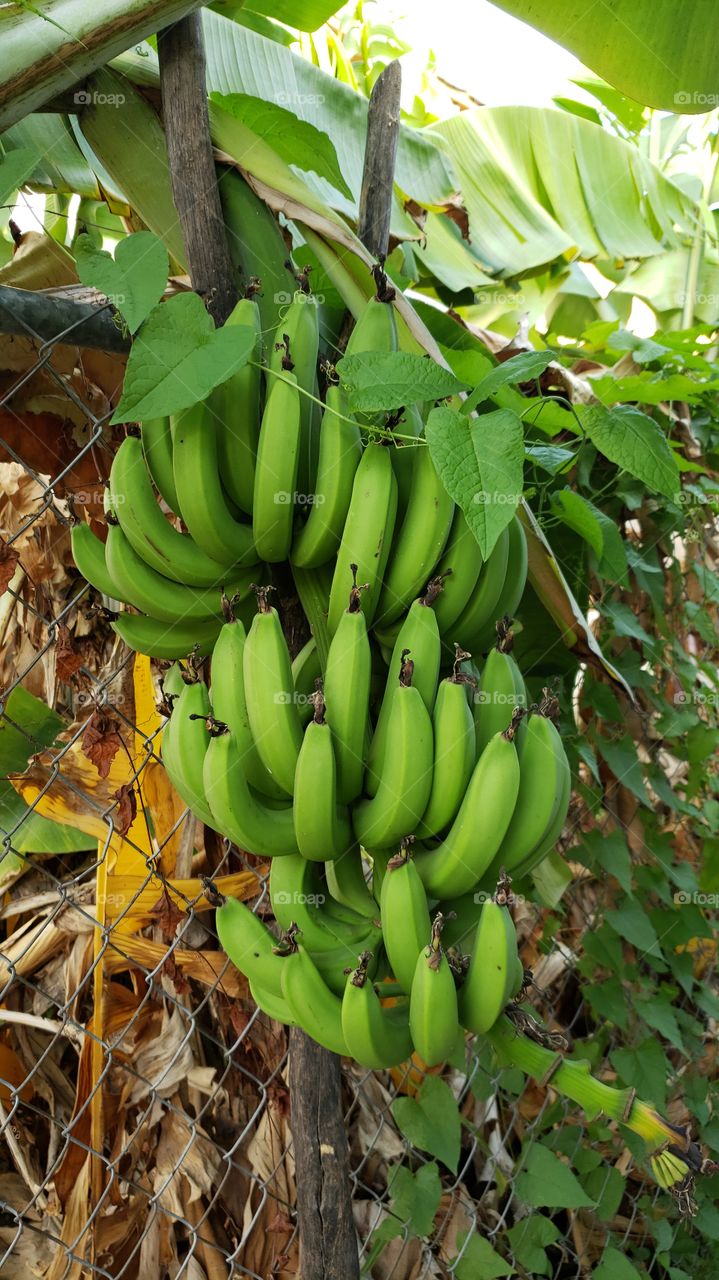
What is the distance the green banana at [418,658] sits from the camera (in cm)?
78

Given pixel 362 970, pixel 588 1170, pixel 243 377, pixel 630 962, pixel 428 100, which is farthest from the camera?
pixel 428 100

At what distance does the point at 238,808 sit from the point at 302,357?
42 centimetres

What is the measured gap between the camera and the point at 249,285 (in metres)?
0.84

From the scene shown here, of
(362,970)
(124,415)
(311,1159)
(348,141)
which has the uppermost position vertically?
(348,141)

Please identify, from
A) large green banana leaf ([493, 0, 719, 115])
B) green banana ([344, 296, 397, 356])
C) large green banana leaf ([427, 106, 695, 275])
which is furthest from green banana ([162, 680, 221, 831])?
large green banana leaf ([427, 106, 695, 275])

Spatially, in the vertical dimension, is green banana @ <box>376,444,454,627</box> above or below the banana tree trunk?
below

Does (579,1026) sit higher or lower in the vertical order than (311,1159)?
lower

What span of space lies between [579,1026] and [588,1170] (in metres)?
0.80

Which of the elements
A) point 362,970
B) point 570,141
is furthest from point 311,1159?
point 570,141

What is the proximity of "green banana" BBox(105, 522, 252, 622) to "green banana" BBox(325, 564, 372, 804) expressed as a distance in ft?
0.47

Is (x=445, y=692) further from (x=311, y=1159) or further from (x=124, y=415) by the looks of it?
(x=311, y=1159)

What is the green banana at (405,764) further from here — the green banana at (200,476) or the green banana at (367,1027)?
the green banana at (200,476)

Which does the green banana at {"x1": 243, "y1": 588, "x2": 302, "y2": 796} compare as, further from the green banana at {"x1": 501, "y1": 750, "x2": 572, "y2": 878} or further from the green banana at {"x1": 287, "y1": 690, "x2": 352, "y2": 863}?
the green banana at {"x1": 501, "y1": 750, "x2": 572, "y2": 878}

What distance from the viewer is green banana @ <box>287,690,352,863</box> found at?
0.74 metres
